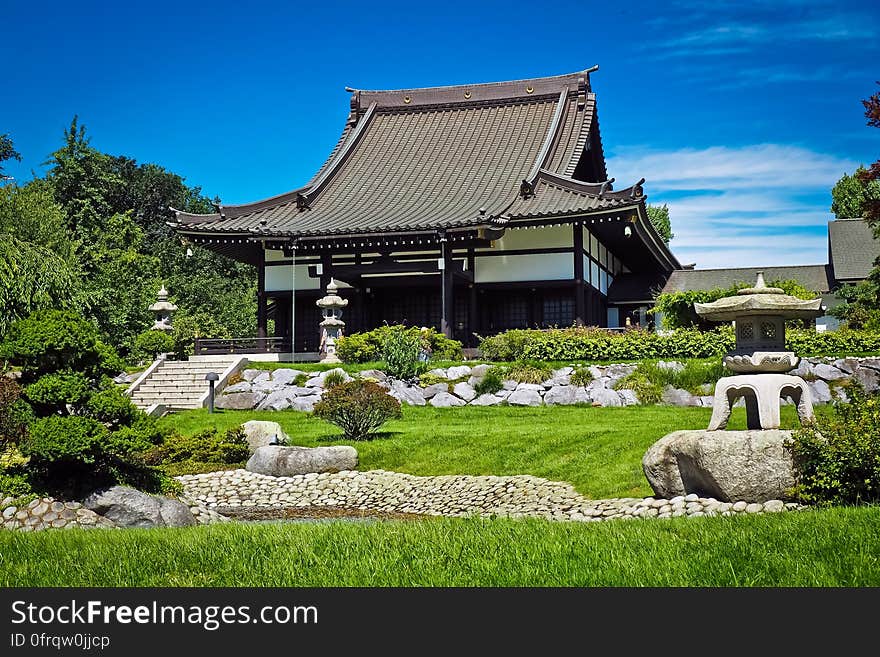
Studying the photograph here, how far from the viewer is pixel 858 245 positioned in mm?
35094

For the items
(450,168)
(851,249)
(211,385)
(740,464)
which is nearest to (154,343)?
(211,385)

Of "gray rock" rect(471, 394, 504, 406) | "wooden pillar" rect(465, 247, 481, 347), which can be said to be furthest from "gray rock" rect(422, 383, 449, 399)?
"wooden pillar" rect(465, 247, 481, 347)

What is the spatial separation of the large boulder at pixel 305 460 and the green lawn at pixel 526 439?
38 cm

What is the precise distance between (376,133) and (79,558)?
94.3 feet

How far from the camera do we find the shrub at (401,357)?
21.9 m

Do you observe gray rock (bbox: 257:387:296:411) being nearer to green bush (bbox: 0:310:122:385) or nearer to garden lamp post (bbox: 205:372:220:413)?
garden lamp post (bbox: 205:372:220:413)

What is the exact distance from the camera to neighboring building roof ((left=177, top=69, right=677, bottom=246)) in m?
26.1

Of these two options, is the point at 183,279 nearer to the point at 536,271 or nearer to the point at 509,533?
the point at 536,271

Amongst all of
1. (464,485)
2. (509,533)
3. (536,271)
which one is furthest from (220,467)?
(536,271)

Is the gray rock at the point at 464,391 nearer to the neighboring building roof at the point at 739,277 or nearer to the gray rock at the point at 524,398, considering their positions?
the gray rock at the point at 524,398

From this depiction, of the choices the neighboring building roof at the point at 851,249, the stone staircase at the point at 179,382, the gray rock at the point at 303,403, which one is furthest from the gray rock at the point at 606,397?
the neighboring building roof at the point at 851,249

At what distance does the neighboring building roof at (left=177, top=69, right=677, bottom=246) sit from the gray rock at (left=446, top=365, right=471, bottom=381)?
4598mm

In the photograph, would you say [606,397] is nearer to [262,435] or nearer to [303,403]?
[303,403]

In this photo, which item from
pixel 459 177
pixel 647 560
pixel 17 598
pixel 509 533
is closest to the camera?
pixel 17 598
